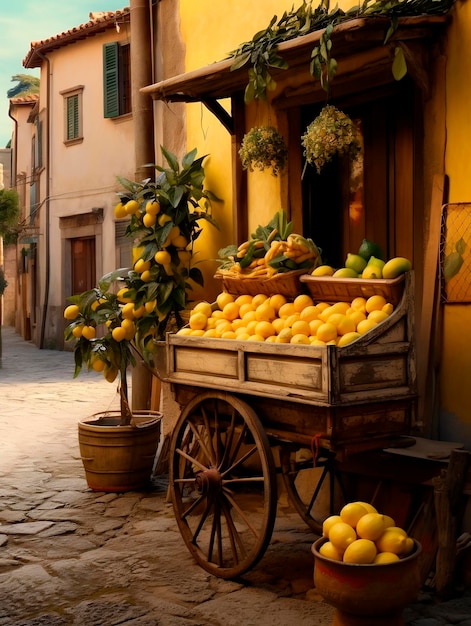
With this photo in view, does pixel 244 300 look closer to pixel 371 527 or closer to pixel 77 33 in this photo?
pixel 371 527

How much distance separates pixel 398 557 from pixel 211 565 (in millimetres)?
1368

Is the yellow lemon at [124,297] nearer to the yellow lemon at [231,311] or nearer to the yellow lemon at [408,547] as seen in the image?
the yellow lemon at [231,311]

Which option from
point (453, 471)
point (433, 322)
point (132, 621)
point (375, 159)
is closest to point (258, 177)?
point (375, 159)

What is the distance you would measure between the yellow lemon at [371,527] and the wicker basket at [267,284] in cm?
153

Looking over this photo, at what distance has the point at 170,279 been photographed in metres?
6.35

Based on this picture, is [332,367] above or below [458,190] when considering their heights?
below

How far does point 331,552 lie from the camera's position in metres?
3.41

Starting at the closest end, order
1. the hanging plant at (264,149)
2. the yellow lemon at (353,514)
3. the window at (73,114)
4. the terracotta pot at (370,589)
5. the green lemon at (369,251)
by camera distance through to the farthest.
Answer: the terracotta pot at (370,589), the yellow lemon at (353,514), the green lemon at (369,251), the hanging plant at (264,149), the window at (73,114)

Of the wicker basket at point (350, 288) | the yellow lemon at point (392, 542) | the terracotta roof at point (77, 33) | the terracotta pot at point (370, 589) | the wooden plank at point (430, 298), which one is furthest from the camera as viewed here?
the terracotta roof at point (77, 33)

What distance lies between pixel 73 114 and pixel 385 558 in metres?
17.7

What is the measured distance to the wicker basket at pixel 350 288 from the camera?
4039mm

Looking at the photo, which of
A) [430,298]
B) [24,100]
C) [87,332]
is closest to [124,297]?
[87,332]

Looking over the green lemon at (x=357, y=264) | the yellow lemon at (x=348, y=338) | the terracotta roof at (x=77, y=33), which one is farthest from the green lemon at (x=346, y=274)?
the terracotta roof at (x=77, y=33)

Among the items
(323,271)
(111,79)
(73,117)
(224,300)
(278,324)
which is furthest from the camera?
(73,117)
